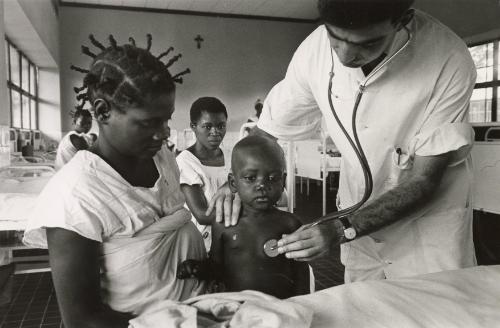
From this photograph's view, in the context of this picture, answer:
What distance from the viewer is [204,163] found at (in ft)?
7.52

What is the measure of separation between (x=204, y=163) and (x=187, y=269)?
1269 mm

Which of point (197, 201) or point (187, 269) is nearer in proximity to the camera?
point (187, 269)

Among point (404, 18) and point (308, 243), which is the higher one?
point (404, 18)

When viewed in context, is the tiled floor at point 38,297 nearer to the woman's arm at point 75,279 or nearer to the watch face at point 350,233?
the woman's arm at point 75,279

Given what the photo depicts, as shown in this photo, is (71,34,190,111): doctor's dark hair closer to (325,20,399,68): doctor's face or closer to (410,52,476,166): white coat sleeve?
(325,20,399,68): doctor's face

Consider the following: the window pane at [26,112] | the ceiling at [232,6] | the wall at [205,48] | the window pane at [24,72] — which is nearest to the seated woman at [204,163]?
the window pane at [26,112]

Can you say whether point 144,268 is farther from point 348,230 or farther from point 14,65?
point 14,65

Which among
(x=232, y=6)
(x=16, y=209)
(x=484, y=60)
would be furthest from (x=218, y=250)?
(x=232, y=6)

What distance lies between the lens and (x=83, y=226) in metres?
0.85

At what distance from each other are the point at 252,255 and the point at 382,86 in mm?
622

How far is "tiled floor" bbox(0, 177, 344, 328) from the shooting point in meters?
A: 2.46

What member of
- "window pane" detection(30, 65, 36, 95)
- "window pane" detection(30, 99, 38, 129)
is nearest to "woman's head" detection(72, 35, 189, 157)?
"window pane" detection(30, 99, 38, 129)

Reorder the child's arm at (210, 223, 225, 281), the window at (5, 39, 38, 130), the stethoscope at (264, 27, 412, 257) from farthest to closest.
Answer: the window at (5, 39, 38, 130), the child's arm at (210, 223, 225, 281), the stethoscope at (264, 27, 412, 257)

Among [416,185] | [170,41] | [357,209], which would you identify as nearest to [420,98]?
[416,185]
